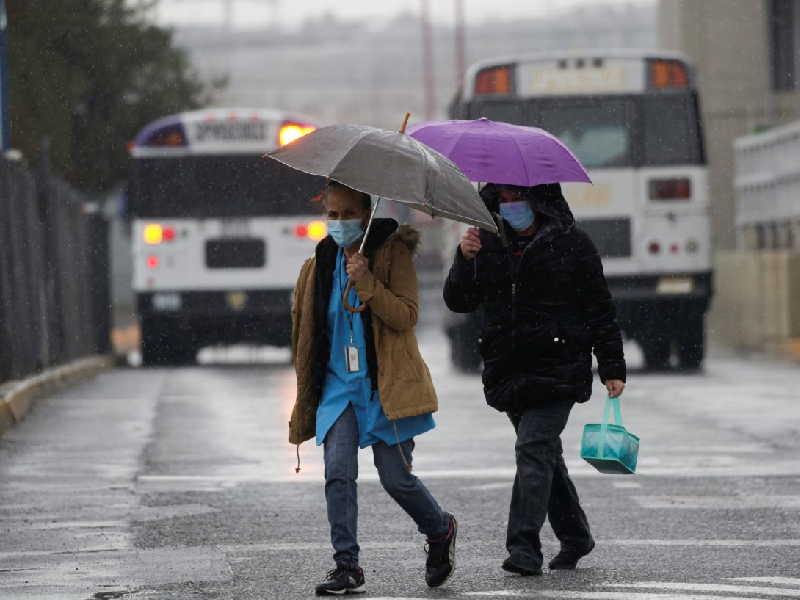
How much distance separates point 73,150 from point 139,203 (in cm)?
361

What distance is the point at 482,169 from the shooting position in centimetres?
698

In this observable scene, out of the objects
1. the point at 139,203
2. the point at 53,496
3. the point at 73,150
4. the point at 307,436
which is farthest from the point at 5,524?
the point at 73,150

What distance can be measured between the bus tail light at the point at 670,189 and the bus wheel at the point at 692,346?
4.69 ft

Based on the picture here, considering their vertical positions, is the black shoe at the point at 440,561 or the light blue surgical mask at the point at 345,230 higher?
the light blue surgical mask at the point at 345,230

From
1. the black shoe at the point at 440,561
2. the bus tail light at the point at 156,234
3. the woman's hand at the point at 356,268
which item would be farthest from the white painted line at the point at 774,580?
the bus tail light at the point at 156,234

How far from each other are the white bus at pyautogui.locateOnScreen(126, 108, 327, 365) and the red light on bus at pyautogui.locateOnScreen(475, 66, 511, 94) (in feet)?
13.5

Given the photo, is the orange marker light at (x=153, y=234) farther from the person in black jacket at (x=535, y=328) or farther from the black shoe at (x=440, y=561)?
the black shoe at (x=440, y=561)

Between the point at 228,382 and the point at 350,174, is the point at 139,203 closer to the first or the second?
the point at 228,382

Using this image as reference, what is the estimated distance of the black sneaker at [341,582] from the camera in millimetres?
Answer: 6383

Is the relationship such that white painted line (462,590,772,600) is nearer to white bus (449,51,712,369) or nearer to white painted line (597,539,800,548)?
white painted line (597,539,800,548)

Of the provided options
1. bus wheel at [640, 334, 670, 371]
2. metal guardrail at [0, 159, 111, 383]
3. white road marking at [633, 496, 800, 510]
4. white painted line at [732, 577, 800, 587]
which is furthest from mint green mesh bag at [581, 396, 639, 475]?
Result: bus wheel at [640, 334, 670, 371]

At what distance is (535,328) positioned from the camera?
22.6 ft

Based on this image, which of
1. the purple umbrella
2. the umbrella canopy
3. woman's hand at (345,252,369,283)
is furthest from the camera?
the purple umbrella

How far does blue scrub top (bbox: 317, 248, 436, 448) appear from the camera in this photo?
6.47 m
